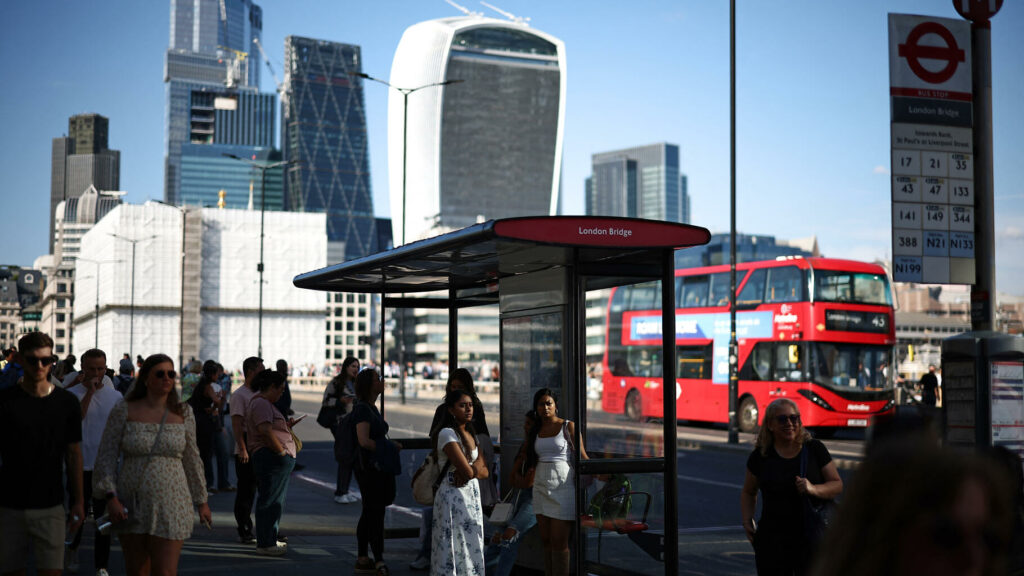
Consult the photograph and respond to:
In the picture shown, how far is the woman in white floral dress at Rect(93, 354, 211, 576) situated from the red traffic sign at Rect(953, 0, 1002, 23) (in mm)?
6007

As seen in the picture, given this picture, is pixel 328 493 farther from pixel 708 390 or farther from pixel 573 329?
pixel 708 390

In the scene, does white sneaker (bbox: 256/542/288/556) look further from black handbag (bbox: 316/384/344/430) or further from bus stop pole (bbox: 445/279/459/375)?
bus stop pole (bbox: 445/279/459/375)

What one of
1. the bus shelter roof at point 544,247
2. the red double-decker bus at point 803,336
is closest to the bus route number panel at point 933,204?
the bus shelter roof at point 544,247

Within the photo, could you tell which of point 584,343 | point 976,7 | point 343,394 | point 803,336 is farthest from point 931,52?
point 803,336

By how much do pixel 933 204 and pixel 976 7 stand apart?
1458 mm

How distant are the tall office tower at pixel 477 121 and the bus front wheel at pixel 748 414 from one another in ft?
435

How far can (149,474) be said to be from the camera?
6.44 metres

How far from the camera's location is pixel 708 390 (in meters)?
28.4

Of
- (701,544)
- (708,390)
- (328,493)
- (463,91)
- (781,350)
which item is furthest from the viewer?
(463,91)

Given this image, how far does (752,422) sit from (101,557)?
68.3ft

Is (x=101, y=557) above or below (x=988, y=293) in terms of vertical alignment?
below

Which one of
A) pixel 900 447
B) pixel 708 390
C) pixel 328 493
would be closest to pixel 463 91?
pixel 708 390

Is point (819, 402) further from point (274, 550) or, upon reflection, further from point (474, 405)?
point (474, 405)

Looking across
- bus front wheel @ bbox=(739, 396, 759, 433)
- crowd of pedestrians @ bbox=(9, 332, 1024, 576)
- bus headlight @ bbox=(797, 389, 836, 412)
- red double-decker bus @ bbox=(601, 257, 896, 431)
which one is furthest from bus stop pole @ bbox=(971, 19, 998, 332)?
bus front wheel @ bbox=(739, 396, 759, 433)
